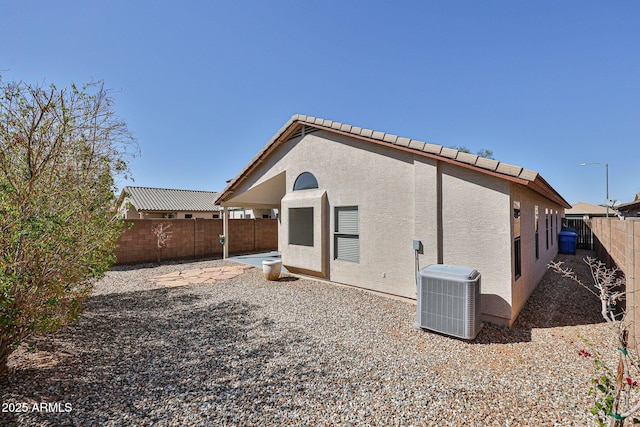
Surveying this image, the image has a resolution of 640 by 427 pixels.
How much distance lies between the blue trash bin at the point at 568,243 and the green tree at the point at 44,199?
21.8 metres

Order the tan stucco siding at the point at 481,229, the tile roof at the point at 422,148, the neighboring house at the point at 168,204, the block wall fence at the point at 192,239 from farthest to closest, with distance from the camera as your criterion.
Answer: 1. the neighboring house at the point at 168,204
2. the block wall fence at the point at 192,239
3. the tan stucco siding at the point at 481,229
4. the tile roof at the point at 422,148

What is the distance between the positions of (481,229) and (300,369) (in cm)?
473

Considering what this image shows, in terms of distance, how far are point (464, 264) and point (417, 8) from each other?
8382 mm

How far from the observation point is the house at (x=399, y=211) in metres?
5.74

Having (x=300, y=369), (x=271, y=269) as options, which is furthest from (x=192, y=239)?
(x=300, y=369)

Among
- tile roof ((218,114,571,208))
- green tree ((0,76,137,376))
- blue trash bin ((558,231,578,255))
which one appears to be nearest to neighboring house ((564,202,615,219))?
blue trash bin ((558,231,578,255))

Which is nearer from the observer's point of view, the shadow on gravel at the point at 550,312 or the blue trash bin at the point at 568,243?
the shadow on gravel at the point at 550,312

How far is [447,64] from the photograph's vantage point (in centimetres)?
1081

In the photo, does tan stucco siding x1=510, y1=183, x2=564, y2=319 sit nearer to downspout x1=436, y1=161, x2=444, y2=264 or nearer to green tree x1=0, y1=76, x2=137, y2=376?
downspout x1=436, y1=161, x2=444, y2=264

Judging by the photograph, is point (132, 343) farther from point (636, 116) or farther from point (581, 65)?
point (636, 116)

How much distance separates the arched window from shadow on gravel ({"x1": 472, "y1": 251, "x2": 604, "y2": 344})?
6517 millimetres

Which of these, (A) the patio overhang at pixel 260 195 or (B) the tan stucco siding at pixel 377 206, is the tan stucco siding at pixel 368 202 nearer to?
(B) the tan stucco siding at pixel 377 206

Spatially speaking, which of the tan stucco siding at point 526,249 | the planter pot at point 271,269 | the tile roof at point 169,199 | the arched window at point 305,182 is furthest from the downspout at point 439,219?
the tile roof at point 169,199

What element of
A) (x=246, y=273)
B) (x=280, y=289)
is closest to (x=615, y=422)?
(x=280, y=289)
